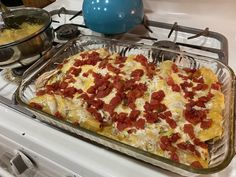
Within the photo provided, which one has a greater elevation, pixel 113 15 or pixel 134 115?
pixel 113 15

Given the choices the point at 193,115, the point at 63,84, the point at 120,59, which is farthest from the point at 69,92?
the point at 193,115

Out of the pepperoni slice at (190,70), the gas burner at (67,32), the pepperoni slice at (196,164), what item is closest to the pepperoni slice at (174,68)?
the pepperoni slice at (190,70)

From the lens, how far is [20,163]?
0.61 m

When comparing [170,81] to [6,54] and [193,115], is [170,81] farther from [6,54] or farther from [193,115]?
[6,54]

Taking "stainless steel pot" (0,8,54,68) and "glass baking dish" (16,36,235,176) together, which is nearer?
"glass baking dish" (16,36,235,176)

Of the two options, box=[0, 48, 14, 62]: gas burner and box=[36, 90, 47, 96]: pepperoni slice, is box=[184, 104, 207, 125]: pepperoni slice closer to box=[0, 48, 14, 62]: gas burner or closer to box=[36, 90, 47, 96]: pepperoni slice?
box=[36, 90, 47, 96]: pepperoni slice

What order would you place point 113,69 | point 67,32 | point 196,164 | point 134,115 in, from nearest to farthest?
point 196,164 < point 134,115 < point 113,69 < point 67,32

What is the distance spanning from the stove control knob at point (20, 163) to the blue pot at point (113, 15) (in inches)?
14.8

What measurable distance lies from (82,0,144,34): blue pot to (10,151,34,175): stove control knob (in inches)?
14.8

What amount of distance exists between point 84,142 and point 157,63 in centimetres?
27

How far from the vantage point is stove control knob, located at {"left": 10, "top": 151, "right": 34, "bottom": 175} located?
596 millimetres

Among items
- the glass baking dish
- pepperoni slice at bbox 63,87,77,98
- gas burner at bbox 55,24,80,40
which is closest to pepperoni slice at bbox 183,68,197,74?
the glass baking dish

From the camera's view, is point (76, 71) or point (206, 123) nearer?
point (206, 123)

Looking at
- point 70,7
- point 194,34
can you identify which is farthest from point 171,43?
point 70,7
